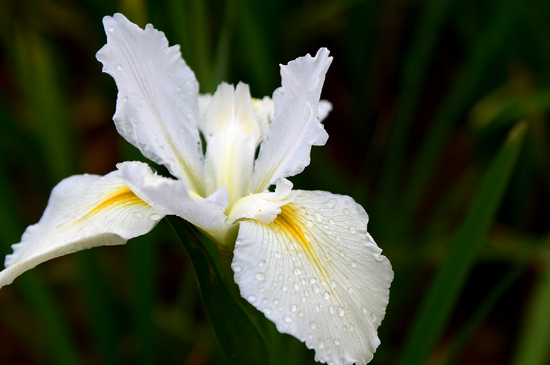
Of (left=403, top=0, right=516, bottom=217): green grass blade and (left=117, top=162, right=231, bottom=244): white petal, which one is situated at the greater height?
(left=403, top=0, right=516, bottom=217): green grass blade

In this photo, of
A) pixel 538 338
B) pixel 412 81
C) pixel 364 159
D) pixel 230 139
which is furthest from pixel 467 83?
pixel 230 139

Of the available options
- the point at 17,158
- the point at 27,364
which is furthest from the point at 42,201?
the point at 27,364

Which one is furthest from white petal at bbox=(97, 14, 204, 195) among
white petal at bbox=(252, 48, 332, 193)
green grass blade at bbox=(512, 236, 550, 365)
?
green grass blade at bbox=(512, 236, 550, 365)

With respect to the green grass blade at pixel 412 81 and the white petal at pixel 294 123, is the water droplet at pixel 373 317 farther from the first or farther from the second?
the green grass blade at pixel 412 81

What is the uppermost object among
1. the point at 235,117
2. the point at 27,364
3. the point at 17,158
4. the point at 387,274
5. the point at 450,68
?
the point at 450,68

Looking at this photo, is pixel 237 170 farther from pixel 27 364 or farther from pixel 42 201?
pixel 27 364

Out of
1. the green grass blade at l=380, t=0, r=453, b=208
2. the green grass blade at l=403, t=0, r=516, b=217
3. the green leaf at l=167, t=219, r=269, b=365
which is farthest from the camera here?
the green grass blade at l=380, t=0, r=453, b=208

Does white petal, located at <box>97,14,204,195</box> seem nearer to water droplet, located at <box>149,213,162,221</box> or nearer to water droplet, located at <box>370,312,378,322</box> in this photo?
water droplet, located at <box>149,213,162,221</box>
